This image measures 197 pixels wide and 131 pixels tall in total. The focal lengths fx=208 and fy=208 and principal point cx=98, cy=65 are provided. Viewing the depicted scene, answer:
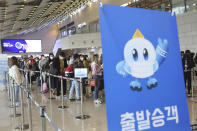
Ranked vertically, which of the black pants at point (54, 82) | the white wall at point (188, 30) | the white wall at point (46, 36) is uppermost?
the white wall at point (46, 36)

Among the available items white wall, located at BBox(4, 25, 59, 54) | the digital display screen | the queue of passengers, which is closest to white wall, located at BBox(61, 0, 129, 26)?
the digital display screen

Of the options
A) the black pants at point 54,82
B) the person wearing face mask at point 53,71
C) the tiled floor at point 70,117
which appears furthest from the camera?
the black pants at point 54,82

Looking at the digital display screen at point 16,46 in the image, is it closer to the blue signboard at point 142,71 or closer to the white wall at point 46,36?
the white wall at point 46,36

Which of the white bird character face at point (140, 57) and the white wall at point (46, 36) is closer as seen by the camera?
the white bird character face at point (140, 57)

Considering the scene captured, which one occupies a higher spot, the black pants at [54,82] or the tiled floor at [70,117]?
the black pants at [54,82]

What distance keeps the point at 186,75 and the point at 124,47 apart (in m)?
6.52

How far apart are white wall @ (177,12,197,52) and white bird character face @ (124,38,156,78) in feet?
38.0

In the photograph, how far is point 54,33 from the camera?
154 feet

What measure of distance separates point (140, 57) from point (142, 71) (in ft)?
0.37

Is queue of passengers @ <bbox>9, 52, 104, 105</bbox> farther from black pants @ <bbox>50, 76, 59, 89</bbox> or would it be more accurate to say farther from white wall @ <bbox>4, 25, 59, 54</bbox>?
white wall @ <bbox>4, 25, 59, 54</bbox>

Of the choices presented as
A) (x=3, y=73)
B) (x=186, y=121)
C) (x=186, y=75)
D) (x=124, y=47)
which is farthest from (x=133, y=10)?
(x=3, y=73)

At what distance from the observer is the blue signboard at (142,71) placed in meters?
1.54

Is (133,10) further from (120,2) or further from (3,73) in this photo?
(120,2)

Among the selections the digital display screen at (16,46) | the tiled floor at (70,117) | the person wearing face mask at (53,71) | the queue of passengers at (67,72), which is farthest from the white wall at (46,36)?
the tiled floor at (70,117)
